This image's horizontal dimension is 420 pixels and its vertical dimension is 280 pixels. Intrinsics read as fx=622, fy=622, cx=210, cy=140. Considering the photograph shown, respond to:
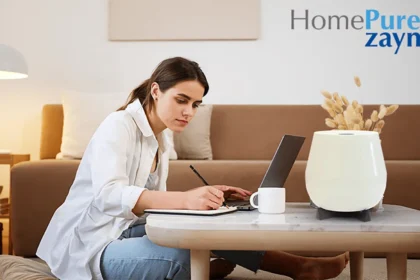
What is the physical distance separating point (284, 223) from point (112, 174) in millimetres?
533

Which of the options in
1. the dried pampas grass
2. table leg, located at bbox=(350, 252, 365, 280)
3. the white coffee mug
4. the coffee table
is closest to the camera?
the coffee table

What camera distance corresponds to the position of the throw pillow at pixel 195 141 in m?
3.78

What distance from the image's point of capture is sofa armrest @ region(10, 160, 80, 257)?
320 cm

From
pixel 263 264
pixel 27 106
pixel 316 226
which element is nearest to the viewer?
pixel 316 226

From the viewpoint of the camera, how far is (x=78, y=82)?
4.23 meters

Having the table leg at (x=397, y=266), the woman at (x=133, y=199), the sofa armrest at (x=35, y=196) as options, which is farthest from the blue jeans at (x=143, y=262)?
the sofa armrest at (x=35, y=196)

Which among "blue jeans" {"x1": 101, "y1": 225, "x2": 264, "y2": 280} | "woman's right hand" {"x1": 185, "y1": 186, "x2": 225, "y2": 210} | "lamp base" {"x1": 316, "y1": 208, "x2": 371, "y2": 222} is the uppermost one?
"woman's right hand" {"x1": 185, "y1": 186, "x2": 225, "y2": 210}

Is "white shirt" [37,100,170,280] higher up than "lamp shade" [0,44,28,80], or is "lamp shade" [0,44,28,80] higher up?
"lamp shade" [0,44,28,80]

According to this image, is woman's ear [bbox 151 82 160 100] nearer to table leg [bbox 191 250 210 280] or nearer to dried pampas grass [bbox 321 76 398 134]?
dried pampas grass [bbox 321 76 398 134]

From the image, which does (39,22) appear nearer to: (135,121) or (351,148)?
(135,121)

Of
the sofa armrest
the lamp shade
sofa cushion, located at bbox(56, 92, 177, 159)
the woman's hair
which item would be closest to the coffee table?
the woman's hair

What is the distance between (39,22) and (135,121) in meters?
2.60

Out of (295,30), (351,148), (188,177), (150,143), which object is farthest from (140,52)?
(351,148)

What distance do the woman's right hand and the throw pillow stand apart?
2171 mm
